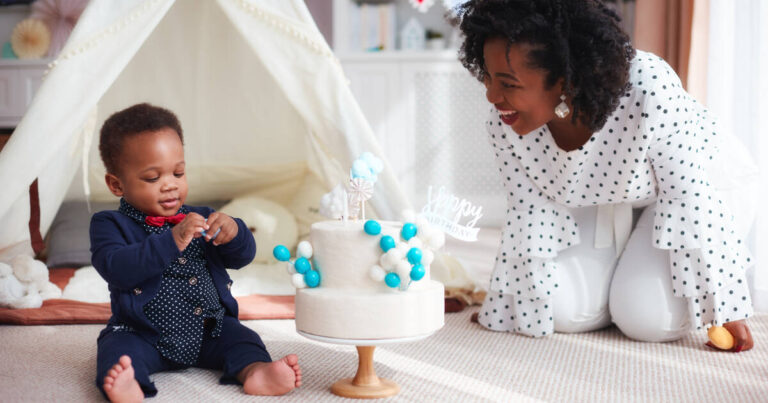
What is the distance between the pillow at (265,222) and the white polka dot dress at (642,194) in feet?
3.17

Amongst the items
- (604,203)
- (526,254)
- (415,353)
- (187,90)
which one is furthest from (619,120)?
(187,90)

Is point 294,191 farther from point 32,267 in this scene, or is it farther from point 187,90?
point 32,267

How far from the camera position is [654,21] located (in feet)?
9.93

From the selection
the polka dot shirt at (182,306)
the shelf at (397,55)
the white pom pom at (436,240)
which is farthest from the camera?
the shelf at (397,55)

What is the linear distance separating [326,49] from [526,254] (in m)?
0.80

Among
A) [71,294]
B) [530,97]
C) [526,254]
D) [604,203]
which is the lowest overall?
[71,294]

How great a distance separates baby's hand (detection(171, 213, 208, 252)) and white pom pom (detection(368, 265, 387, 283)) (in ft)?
1.03

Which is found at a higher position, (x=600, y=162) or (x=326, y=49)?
(x=326, y=49)

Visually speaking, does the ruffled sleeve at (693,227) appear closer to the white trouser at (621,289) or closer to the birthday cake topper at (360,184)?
the white trouser at (621,289)

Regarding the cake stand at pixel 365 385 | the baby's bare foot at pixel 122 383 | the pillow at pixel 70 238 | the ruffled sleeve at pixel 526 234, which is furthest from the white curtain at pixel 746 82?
the pillow at pixel 70 238

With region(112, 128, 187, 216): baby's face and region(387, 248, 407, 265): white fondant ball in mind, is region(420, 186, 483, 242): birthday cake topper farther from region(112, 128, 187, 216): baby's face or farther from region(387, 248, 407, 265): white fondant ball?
region(112, 128, 187, 216): baby's face

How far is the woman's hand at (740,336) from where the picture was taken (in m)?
1.69

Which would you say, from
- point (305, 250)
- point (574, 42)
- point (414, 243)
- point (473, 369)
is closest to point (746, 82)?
point (574, 42)

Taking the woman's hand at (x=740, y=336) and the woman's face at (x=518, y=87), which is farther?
the woman's hand at (x=740, y=336)
